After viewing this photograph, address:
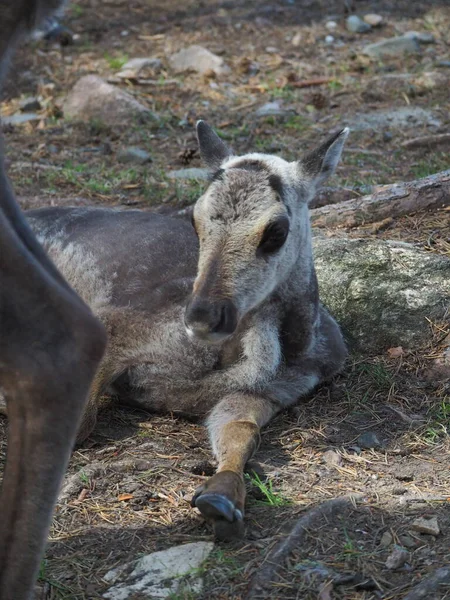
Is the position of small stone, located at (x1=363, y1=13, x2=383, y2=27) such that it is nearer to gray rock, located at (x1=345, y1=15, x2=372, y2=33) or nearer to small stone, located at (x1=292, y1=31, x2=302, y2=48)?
gray rock, located at (x1=345, y1=15, x2=372, y2=33)

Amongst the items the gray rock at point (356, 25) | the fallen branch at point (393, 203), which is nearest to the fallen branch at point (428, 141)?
the fallen branch at point (393, 203)

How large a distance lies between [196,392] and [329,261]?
1.66 m

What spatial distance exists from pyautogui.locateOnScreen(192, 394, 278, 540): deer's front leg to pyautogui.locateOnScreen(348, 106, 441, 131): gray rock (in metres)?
5.48

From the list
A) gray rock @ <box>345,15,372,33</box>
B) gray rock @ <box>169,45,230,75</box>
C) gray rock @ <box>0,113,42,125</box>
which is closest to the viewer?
gray rock @ <box>0,113,42,125</box>

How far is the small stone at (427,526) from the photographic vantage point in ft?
13.8

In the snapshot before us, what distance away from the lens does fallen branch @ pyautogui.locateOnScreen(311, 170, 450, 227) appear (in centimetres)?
753

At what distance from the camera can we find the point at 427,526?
4227mm

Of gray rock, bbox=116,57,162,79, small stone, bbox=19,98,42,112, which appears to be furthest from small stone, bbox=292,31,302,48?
small stone, bbox=19,98,42,112

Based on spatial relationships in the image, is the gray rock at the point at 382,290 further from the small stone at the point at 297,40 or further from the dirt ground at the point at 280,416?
the small stone at the point at 297,40

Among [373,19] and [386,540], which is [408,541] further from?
[373,19]

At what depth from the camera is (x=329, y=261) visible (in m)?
6.91

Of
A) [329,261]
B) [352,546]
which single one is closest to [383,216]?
[329,261]

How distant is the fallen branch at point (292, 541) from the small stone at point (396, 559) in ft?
1.25

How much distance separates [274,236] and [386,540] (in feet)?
6.30
